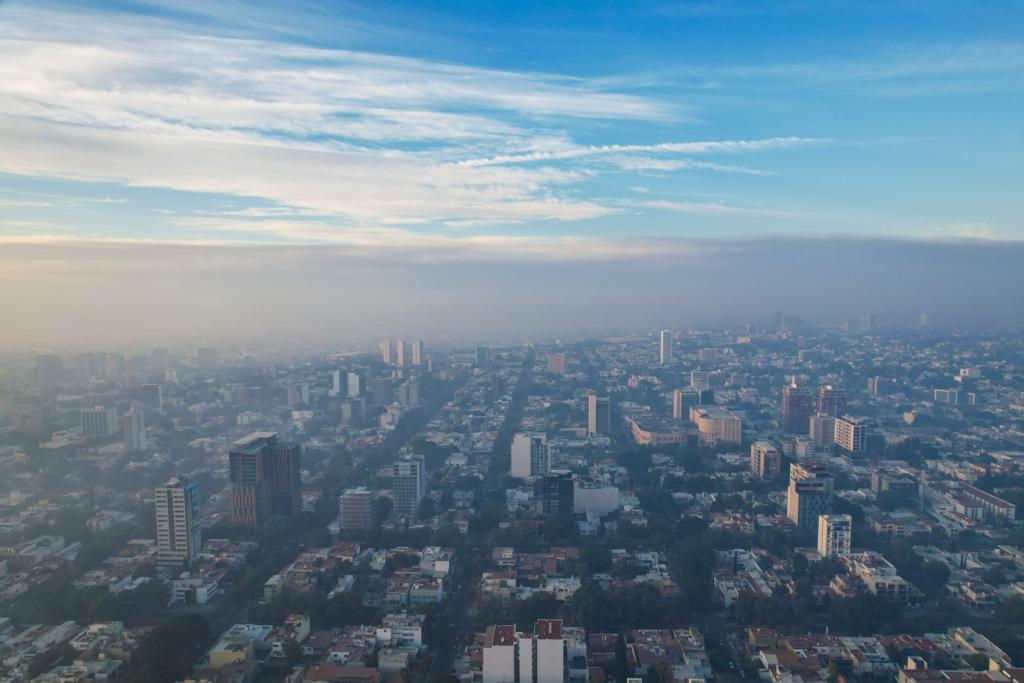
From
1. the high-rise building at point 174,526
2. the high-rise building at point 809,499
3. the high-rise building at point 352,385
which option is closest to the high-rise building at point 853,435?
the high-rise building at point 809,499

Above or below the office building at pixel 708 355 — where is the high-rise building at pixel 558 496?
below

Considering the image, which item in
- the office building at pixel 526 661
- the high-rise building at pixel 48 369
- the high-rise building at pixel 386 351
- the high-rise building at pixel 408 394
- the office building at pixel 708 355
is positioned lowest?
the office building at pixel 526 661

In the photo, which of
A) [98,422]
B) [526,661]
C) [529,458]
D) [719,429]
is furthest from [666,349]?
[526,661]

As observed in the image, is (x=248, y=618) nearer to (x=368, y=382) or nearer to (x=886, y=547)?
(x=886, y=547)

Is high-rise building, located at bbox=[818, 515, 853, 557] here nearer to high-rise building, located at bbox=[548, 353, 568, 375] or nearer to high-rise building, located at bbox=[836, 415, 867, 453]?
high-rise building, located at bbox=[836, 415, 867, 453]

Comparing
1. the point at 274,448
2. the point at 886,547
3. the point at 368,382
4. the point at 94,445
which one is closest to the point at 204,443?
the point at 94,445

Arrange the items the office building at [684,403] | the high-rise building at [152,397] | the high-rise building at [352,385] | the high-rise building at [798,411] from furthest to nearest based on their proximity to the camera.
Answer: the high-rise building at [352,385]
the office building at [684,403]
the high-rise building at [798,411]
the high-rise building at [152,397]

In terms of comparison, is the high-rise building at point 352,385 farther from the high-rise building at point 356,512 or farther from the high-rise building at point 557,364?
the high-rise building at point 356,512
